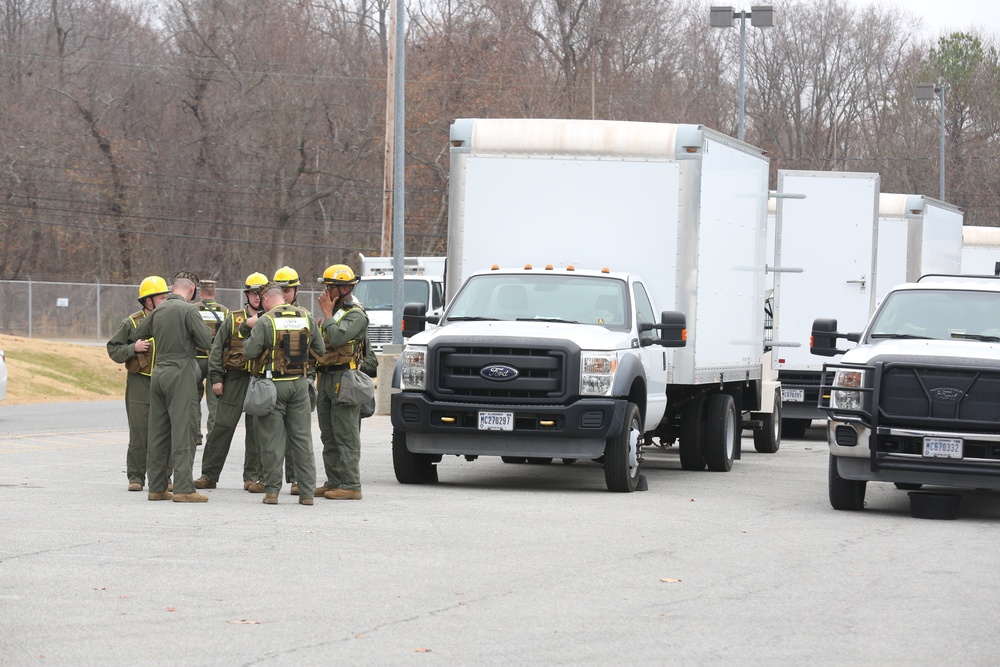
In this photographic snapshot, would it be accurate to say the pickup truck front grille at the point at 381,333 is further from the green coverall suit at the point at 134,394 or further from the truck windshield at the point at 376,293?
the green coverall suit at the point at 134,394

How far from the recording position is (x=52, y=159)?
58844 millimetres

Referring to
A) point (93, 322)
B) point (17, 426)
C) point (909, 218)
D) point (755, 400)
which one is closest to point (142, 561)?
point (755, 400)

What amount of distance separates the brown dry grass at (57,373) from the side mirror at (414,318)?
47.3 ft

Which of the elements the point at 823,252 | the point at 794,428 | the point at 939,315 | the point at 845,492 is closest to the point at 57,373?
the point at 794,428

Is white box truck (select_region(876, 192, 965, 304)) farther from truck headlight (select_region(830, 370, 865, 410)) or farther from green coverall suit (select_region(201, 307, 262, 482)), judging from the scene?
green coverall suit (select_region(201, 307, 262, 482))

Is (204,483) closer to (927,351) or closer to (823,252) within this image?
(927,351)

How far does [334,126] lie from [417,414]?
47.4 meters

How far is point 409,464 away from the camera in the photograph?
48.8 feet

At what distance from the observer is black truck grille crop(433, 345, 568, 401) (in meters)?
14.0

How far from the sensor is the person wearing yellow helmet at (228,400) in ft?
45.5

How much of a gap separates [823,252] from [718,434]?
20.3 feet

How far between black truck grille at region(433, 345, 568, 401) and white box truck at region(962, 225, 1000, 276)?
19932 mm

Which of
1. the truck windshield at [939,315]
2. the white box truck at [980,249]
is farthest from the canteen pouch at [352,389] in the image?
the white box truck at [980,249]

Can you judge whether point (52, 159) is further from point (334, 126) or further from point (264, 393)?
point (264, 393)
